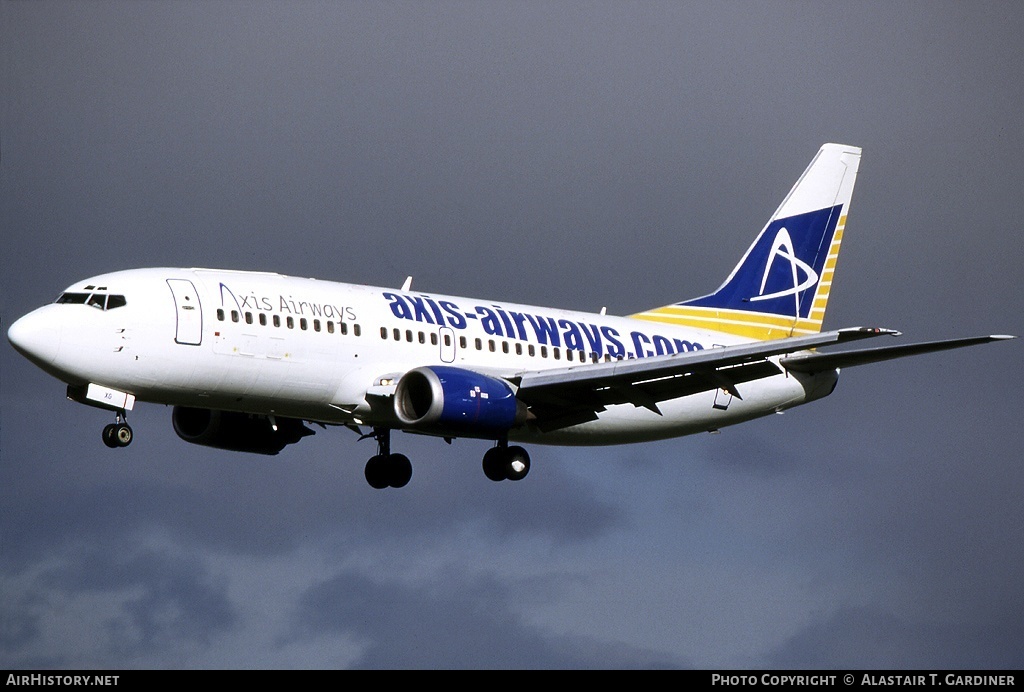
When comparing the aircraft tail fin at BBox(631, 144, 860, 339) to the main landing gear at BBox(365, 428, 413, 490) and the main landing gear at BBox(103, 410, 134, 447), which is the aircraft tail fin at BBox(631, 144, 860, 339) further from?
the main landing gear at BBox(103, 410, 134, 447)

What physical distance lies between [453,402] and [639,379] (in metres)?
5.37

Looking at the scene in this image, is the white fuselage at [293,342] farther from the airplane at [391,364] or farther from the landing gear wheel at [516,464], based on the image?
the landing gear wheel at [516,464]

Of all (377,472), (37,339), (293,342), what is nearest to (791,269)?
(377,472)

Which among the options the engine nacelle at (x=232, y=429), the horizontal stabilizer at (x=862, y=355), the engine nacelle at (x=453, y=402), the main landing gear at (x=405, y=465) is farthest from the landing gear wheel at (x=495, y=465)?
the horizontal stabilizer at (x=862, y=355)

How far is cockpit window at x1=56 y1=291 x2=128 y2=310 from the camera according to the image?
44.7 meters

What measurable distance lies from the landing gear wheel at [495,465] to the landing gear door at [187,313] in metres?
9.85

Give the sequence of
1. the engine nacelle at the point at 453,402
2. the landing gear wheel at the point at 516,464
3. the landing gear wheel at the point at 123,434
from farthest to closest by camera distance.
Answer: the landing gear wheel at the point at 516,464 → the engine nacelle at the point at 453,402 → the landing gear wheel at the point at 123,434

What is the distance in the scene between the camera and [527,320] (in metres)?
52.8

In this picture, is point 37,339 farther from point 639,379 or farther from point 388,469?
point 639,379

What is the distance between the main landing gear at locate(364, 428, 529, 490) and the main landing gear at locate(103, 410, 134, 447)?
8.73 m

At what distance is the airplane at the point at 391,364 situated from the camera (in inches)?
1754

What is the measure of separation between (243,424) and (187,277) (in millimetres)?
6691

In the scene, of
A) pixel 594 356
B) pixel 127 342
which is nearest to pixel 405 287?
pixel 594 356
